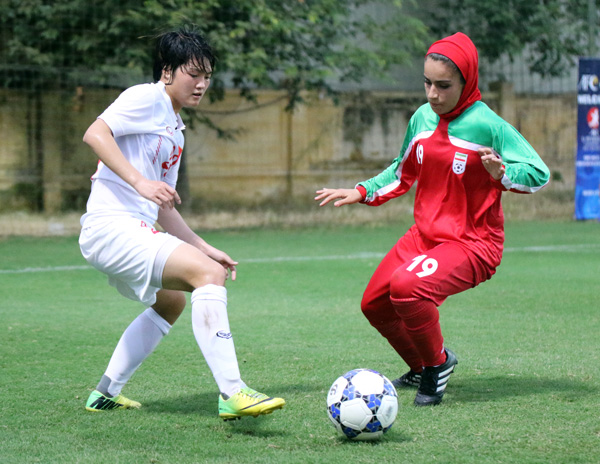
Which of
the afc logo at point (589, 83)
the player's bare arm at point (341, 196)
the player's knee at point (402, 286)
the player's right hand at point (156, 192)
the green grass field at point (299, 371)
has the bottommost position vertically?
the green grass field at point (299, 371)

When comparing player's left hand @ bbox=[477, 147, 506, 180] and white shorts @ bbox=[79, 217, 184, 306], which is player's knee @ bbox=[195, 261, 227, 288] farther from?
player's left hand @ bbox=[477, 147, 506, 180]

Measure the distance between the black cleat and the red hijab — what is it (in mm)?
1310

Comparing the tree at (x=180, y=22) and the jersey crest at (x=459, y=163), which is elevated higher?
the tree at (x=180, y=22)

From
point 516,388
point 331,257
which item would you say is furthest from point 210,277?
point 331,257

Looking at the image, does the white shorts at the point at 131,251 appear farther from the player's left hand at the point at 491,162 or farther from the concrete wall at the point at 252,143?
the concrete wall at the point at 252,143

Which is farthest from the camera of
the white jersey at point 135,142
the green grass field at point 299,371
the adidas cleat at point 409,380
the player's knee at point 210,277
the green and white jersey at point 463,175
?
the adidas cleat at point 409,380

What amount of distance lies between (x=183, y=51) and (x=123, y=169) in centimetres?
67

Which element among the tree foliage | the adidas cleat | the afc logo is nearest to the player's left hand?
the adidas cleat

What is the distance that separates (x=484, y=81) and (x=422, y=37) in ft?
7.84

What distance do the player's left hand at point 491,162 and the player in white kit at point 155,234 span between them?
1.30 meters

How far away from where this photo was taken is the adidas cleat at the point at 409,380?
500cm

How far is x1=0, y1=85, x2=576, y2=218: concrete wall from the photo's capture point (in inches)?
661

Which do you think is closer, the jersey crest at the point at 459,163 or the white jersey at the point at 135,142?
the white jersey at the point at 135,142

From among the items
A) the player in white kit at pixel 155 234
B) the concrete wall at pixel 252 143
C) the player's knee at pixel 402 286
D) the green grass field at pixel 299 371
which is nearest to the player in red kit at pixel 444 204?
the player's knee at pixel 402 286
